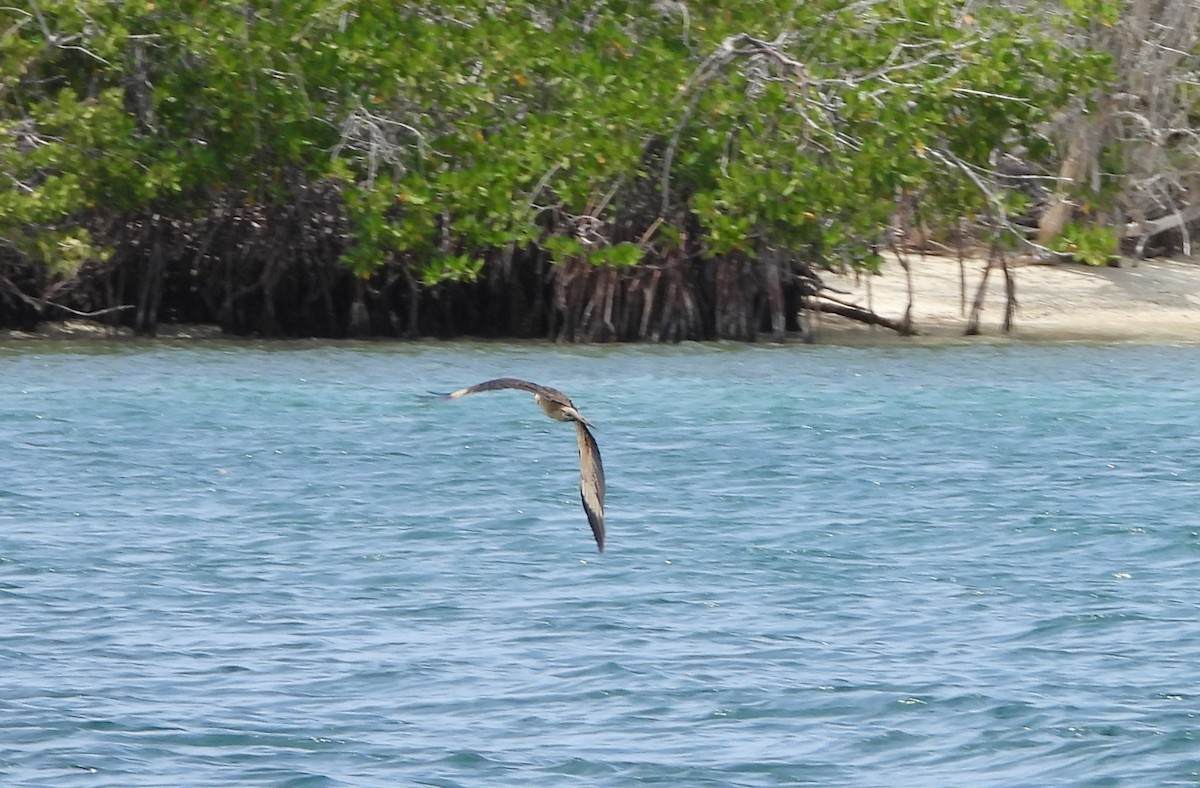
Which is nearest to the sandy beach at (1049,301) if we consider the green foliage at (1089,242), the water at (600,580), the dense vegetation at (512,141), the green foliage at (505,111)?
the green foliage at (1089,242)

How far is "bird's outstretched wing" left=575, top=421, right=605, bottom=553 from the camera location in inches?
297

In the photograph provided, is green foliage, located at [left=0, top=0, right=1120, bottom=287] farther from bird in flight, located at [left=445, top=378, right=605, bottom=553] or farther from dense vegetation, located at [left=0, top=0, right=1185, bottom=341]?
bird in flight, located at [left=445, top=378, right=605, bottom=553]

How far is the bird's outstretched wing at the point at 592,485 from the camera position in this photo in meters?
7.54

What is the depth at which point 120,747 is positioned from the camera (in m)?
6.92

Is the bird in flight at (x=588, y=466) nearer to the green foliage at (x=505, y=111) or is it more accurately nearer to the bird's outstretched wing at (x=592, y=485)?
the bird's outstretched wing at (x=592, y=485)

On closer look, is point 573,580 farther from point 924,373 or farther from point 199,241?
point 199,241

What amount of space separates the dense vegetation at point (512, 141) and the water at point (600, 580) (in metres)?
1.84

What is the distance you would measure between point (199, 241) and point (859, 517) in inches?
394

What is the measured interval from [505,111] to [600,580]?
9.77 meters

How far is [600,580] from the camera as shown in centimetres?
969

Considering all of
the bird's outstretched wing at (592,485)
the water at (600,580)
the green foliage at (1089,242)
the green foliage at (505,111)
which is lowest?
the water at (600,580)

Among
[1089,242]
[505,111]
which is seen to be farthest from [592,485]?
[1089,242]

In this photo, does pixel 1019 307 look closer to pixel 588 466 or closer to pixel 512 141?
pixel 512 141

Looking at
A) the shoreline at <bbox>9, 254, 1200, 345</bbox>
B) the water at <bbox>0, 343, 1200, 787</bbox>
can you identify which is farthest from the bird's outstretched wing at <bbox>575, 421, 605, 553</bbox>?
the shoreline at <bbox>9, 254, 1200, 345</bbox>
